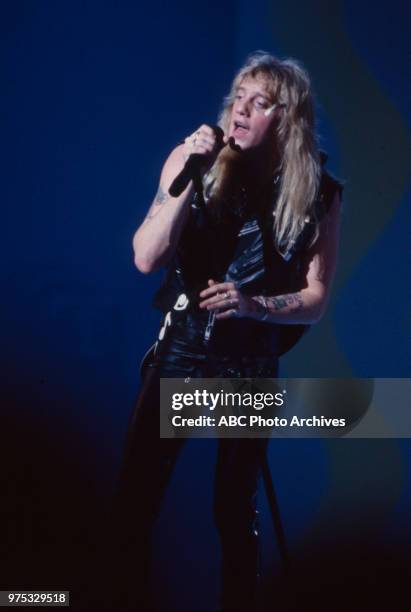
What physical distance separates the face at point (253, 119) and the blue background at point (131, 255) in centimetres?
11

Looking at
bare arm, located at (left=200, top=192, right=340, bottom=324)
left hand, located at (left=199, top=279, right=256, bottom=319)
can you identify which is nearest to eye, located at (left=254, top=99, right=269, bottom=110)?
bare arm, located at (left=200, top=192, right=340, bottom=324)

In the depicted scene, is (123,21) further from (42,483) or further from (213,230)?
(42,483)

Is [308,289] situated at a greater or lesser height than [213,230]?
lesser

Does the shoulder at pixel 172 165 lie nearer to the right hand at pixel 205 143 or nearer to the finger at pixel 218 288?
the right hand at pixel 205 143

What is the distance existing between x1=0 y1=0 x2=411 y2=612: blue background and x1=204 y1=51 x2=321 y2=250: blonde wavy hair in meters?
0.08

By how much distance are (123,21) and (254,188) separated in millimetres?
515

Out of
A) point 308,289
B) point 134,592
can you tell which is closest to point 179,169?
point 308,289

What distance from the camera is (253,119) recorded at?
58.2 inches

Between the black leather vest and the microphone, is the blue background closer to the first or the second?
the black leather vest

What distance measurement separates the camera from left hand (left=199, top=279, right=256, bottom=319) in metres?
1.46

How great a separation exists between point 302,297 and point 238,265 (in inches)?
6.8

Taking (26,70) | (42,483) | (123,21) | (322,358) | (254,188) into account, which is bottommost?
(42,483)

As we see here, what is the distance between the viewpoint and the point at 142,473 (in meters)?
1.54

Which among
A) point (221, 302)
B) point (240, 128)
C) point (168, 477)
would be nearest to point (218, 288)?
point (221, 302)
